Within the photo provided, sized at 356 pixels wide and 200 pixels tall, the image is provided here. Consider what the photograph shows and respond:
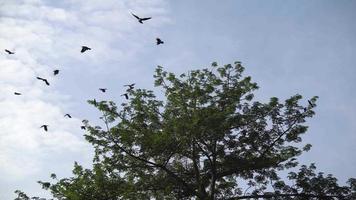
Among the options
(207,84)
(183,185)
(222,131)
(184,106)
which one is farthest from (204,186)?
(207,84)

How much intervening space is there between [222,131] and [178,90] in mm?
3638

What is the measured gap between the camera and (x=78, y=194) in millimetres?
15664

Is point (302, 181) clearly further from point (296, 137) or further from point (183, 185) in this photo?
point (183, 185)

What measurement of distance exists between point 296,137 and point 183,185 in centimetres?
591

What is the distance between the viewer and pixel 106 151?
676 inches

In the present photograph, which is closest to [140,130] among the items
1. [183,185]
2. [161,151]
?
[161,151]

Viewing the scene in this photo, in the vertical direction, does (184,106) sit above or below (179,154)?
above

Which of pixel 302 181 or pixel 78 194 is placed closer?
pixel 78 194

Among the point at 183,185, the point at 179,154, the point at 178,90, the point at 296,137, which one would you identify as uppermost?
the point at 178,90

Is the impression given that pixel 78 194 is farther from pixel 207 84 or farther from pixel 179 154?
pixel 207 84

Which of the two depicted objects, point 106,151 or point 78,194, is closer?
point 78,194

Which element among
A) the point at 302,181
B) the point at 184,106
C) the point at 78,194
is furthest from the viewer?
the point at 184,106

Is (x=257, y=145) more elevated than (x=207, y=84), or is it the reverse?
(x=207, y=84)

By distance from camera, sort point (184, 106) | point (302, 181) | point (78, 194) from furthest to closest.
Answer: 1. point (184, 106)
2. point (302, 181)
3. point (78, 194)
